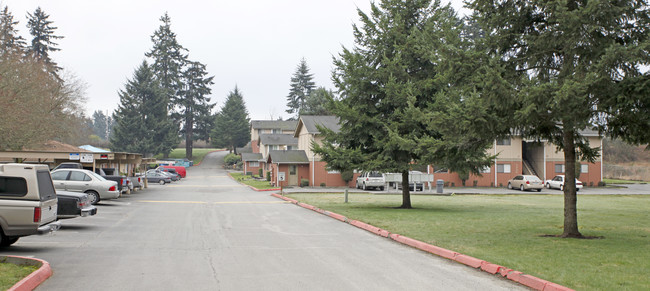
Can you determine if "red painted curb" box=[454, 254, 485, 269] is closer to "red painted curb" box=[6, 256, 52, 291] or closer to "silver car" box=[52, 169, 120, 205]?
"red painted curb" box=[6, 256, 52, 291]

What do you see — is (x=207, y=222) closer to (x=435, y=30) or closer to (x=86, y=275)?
(x=86, y=275)

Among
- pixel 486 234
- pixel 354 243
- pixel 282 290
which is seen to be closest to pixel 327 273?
pixel 282 290

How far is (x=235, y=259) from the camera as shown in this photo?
9945mm

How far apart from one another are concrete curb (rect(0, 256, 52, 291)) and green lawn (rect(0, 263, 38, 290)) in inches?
4.5

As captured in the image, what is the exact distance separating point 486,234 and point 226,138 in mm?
90131

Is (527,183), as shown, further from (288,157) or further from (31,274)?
(31,274)

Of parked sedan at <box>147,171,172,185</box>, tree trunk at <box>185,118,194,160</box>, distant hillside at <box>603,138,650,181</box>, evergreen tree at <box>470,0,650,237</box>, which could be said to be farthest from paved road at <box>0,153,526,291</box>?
tree trunk at <box>185,118,194,160</box>

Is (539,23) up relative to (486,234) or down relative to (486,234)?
up

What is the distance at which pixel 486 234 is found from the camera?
44.3ft

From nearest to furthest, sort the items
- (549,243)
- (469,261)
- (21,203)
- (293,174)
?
(469,261) < (21,203) < (549,243) < (293,174)

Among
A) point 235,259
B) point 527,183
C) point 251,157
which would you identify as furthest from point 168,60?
point 235,259

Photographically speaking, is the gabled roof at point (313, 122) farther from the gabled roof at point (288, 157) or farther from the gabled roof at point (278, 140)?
the gabled roof at point (278, 140)

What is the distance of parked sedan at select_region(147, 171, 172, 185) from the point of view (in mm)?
51106

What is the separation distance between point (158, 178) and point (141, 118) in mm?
39984
